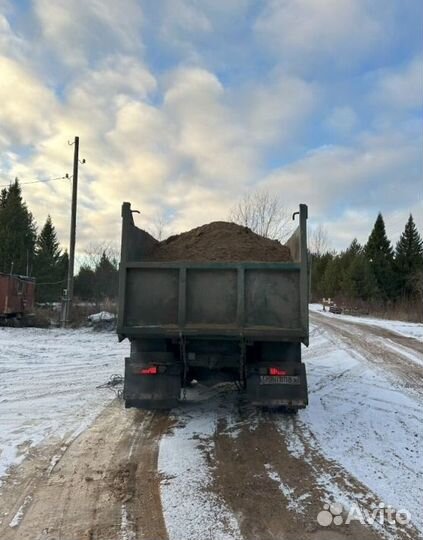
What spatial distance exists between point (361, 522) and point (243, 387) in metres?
3.10

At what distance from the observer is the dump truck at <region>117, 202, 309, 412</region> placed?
19.2 ft

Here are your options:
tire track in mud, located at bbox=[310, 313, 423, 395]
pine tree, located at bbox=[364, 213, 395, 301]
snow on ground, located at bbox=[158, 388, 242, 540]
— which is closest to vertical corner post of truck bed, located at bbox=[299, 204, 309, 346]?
snow on ground, located at bbox=[158, 388, 242, 540]

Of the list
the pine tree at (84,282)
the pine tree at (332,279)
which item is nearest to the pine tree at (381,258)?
the pine tree at (332,279)

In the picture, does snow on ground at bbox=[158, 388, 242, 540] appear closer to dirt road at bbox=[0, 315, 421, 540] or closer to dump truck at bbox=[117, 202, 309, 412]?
dirt road at bbox=[0, 315, 421, 540]

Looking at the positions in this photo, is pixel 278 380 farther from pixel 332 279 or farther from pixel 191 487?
pixel 332 279

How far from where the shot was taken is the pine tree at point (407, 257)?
5462 cm

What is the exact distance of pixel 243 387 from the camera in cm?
650

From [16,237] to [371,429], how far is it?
40649 millimetres

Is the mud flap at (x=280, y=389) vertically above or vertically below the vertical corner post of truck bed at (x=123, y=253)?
below

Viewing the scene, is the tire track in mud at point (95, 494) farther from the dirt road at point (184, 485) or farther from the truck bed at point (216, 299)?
the truck bed at point (216, 299)

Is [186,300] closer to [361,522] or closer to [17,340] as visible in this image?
[361,522]

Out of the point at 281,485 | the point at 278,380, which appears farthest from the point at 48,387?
the point at 281,485

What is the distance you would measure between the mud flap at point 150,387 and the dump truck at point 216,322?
0.04ft

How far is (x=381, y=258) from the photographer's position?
56.3 meters
